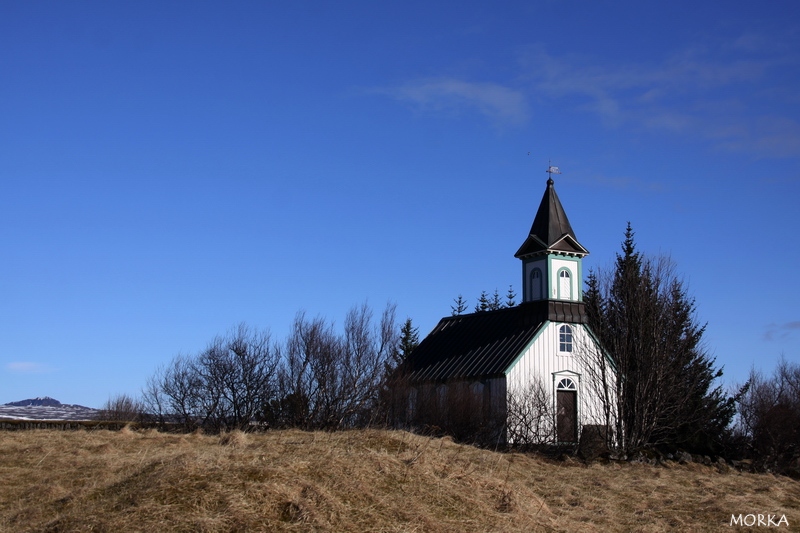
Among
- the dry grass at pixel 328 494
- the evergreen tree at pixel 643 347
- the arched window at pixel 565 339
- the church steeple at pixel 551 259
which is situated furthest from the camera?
the church steeple at pixel 551 259

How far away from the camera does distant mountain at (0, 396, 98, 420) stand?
114 ft

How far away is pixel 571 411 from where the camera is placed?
32125mm

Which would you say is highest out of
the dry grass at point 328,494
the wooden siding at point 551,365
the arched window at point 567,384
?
the wooden siding at point 551,365

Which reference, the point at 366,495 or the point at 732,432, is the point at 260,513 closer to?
the point at 366,495

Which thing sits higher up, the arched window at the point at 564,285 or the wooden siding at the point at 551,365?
the arched window at the point at 564,285

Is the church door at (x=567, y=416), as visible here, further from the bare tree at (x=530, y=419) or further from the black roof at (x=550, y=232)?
the black roof at (x=550, y=232)

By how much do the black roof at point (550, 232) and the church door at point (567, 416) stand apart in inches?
236

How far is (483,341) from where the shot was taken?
3659 cm

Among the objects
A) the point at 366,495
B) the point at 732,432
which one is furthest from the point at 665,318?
the point at 366,495

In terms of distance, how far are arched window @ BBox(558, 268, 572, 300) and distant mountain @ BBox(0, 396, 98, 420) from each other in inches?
821

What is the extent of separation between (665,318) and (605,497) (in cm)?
1270

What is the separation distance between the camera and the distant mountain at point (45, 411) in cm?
3484

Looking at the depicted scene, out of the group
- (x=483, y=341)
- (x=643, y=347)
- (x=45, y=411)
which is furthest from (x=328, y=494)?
(x=45, y=411)

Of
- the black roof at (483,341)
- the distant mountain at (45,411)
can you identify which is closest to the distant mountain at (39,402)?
the distant mountain at (45,411)
